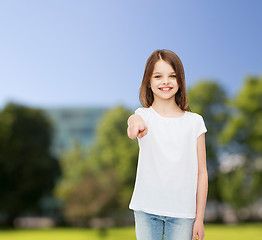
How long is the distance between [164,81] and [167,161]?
1.84 ft

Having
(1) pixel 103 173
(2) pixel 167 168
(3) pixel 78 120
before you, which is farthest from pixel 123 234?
(3) pixel 78 120

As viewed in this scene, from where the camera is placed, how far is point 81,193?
22.4 m

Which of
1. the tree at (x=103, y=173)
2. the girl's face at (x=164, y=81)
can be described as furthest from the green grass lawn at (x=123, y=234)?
the girl's face at (x=164, y=81)

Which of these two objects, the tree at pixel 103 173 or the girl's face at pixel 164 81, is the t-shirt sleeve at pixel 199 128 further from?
the tree at pixel 103 173

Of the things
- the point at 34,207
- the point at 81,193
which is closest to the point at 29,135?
the point at 34,207

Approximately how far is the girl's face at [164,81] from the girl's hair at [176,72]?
0.08 feet

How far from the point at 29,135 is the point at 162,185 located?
91.1ft

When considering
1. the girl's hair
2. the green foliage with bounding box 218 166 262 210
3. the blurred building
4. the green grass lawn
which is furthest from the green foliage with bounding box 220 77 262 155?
the blurred building

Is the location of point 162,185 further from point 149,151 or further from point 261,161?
point 261,161

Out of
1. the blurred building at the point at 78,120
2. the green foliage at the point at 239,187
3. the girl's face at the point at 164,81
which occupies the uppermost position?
the girl's face at the point at 164,81

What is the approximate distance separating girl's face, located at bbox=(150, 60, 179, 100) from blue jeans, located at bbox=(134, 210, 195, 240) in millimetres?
828

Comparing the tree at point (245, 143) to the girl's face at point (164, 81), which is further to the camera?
the tree at point (245, 143)

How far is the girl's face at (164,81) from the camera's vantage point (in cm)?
253

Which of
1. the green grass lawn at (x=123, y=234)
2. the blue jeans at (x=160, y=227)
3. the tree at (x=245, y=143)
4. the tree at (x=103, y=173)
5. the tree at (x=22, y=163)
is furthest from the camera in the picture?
the tree at (x=22, y=163)
